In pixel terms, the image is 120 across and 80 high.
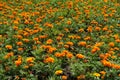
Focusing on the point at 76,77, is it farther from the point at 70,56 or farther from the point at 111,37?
the point at 111,37

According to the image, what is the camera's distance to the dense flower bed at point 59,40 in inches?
197

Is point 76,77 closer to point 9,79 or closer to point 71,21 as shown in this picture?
point 9,79

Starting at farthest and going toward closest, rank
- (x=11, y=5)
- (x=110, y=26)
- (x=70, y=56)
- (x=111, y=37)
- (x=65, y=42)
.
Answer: (x=11, y=5) → (x=110, y=26) → (x=111, y=37) → (x=65, y=42) → (x=70, y=56)

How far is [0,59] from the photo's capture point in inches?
207

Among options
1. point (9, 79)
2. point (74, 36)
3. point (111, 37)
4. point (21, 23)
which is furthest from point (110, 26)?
point (9, 79)

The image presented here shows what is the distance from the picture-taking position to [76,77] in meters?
4.97

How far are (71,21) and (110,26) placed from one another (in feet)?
2.99

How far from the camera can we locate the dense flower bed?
5.00 meters

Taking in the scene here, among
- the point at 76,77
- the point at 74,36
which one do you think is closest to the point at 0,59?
the point at 76,77

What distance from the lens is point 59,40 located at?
243 inches

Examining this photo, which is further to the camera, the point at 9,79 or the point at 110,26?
the point at 110,26

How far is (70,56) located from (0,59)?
1155 millimetres

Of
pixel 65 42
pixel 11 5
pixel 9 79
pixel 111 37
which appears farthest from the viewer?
pixel 11 5

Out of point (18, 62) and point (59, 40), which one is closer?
point (18, 62)
